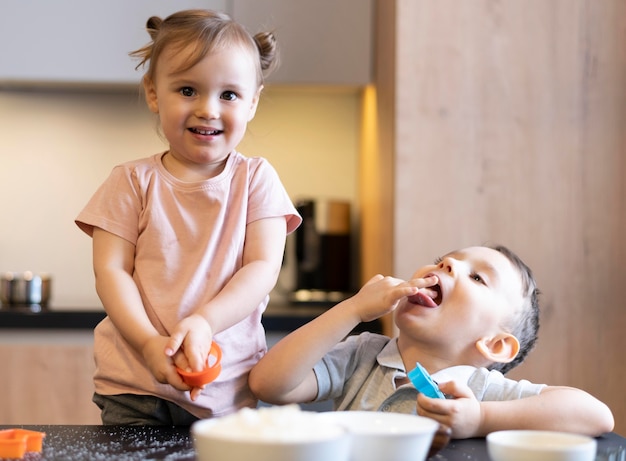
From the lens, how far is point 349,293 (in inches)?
106

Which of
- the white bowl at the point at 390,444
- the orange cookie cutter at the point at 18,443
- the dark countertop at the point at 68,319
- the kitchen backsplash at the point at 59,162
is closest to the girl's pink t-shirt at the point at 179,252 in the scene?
the orange cookie cutter at the point at 18,443

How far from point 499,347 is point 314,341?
0.27 metres

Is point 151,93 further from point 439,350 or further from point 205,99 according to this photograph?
point 439,350

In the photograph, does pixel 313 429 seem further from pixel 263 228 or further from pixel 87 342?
pixel 87 342

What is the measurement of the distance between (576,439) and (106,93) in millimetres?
2214

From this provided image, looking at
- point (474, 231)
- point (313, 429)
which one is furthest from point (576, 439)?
point (474, 231)

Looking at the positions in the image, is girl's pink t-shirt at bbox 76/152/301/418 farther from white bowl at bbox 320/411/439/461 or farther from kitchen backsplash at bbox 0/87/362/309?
kitchen backsplash at bbox 0/87/362/309

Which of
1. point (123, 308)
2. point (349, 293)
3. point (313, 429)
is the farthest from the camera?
point (349, 293)

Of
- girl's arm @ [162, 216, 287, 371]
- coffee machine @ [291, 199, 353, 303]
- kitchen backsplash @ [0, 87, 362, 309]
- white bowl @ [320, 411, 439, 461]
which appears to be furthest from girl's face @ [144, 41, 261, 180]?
kitchen backsplash @ [0, 87, 362, 309]

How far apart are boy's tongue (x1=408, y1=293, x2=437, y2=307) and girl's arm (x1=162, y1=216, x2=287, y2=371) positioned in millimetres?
188

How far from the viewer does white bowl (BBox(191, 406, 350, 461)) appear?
67cm

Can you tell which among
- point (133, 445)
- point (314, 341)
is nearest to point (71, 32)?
point (314, 341)

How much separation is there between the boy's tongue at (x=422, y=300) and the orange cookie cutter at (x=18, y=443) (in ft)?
1.67

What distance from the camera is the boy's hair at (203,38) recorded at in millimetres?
1175
